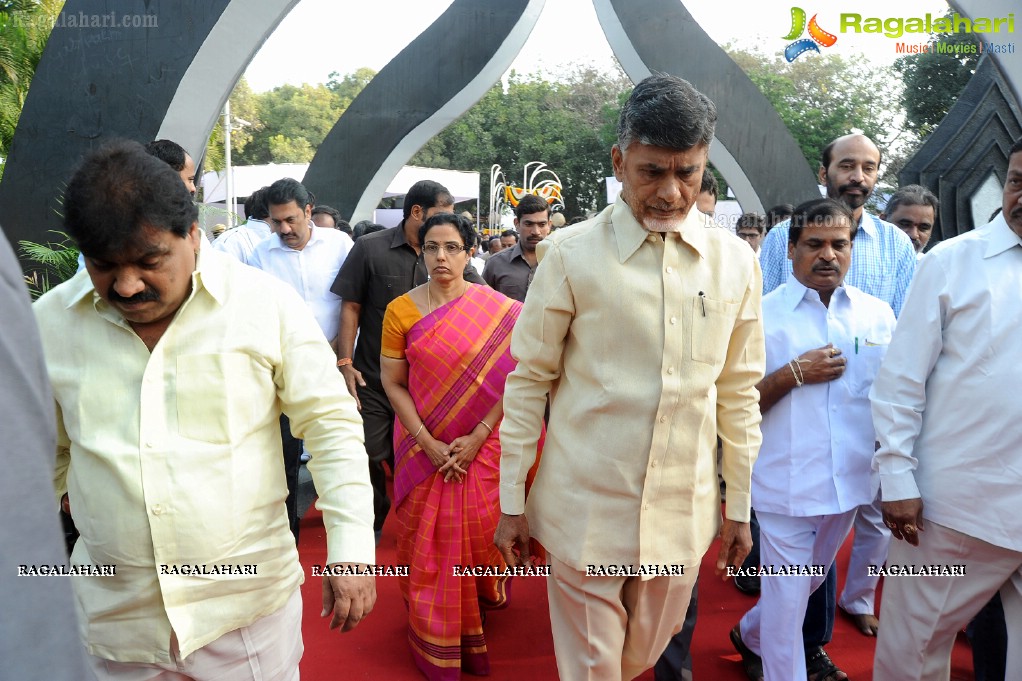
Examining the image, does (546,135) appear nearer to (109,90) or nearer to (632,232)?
(109,90)

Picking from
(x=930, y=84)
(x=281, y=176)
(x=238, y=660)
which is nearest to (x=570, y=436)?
(x=238, y=660)

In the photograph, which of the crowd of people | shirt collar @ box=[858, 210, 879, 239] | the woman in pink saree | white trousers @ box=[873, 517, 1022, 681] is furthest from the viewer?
shirt collar @ box=[858, 210, 879, 239]

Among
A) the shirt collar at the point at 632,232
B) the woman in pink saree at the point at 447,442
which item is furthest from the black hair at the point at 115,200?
the woman in pink saree at the point at 447,442

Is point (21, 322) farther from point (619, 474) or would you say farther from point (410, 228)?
point (410, 228)

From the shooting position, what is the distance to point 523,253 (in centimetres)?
530

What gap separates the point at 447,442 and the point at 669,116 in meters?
1.84

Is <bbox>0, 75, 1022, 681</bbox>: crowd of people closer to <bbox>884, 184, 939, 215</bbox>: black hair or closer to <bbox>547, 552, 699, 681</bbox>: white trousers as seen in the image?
<bbox>547, 552, 699, 681</bbox>: white trousers

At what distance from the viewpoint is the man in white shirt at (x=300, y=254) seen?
440 centimetres

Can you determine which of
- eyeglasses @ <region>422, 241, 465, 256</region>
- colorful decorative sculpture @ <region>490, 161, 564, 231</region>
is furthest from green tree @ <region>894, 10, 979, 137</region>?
eyeglasses @ <region>422, 241, 465, 256</region>

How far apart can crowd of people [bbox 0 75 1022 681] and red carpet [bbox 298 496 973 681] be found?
12cm

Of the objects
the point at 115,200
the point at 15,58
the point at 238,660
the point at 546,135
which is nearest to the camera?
the point at 115,200

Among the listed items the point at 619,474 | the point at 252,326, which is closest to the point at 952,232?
the point at 619,474

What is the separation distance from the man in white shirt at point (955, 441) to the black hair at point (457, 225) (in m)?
1.84

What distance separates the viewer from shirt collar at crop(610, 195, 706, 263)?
1.94m
